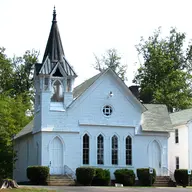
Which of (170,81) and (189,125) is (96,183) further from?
(170,81)

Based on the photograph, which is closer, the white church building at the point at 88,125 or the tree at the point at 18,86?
the white church building at the point at 88,125

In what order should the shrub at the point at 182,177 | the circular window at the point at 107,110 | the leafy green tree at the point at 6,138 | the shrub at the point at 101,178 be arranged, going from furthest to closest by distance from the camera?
the leafy green tree at the point at 6,138 → the circular window at the point at 107,110 → the shrub at the point at 182,177 → the shrub at the point at 101,178

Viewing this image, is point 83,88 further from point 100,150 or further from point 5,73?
point 5,73

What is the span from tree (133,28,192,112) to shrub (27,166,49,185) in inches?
1212

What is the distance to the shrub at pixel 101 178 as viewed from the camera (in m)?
43.5

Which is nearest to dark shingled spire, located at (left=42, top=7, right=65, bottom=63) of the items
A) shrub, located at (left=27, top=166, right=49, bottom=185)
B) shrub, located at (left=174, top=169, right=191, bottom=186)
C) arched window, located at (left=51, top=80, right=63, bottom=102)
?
arched window, located at (left=51, top=80, right=63, bottom=102)

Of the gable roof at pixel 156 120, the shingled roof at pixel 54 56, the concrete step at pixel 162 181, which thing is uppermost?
the shingled roof at pixel 54 56

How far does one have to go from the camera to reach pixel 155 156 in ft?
156

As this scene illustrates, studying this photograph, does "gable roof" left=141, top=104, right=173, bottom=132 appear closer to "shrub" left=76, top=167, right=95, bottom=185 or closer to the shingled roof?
"shrub" left=76, top=167, right=95, bottom=185

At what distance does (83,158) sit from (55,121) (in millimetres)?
3733

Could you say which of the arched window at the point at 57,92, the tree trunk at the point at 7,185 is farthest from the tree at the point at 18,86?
the tree trunk at the point at 7,185

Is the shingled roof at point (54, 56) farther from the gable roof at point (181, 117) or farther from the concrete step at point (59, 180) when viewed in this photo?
the gable roof at point (181, 117)

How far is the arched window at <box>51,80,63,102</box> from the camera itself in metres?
46.3

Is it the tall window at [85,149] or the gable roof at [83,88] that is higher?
the gable roof at [83,88]
